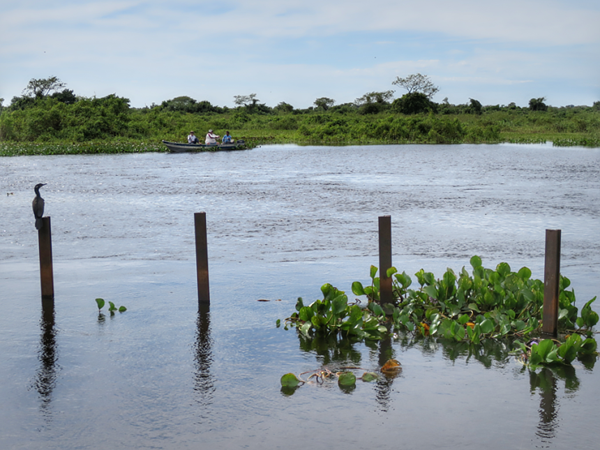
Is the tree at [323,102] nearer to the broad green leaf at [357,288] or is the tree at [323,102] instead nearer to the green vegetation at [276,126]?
the green vegetation at [276,126]

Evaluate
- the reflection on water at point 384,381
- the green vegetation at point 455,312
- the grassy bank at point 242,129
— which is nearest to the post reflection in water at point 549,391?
the green vegetation at point 455,312

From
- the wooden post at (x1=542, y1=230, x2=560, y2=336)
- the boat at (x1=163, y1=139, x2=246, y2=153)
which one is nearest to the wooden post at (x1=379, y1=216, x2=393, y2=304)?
the wooden post at (x1=542, y1=230, x2=560, y2=336)

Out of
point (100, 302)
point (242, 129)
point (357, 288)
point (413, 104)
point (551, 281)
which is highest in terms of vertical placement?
point (413, 104)

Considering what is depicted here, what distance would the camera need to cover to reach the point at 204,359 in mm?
5949

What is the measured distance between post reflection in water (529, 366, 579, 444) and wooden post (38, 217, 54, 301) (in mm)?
5521

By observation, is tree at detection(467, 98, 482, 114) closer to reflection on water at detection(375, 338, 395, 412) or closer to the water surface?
the water surface

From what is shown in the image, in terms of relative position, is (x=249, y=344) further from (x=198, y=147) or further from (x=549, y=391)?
(x=198, y=147)

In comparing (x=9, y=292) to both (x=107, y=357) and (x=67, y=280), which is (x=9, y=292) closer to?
(x=67, y=280)

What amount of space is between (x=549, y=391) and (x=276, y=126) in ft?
282

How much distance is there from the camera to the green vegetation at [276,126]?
59.9 m

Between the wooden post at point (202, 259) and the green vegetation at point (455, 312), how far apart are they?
1.21m

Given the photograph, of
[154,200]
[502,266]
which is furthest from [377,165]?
[502,266]

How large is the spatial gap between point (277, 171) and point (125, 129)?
130 feet

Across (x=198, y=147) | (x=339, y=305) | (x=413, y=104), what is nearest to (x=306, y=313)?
(x=339, y=305)
